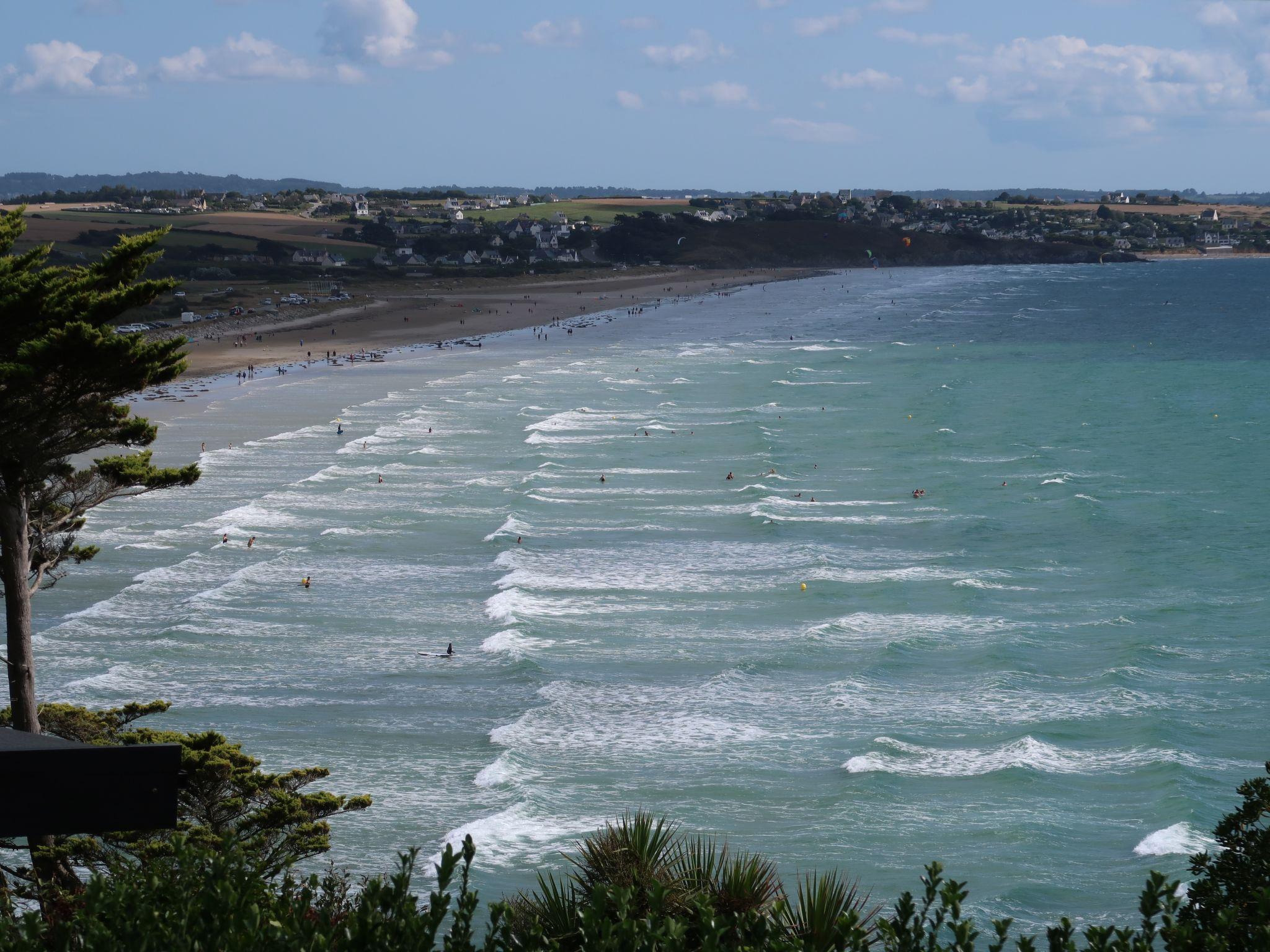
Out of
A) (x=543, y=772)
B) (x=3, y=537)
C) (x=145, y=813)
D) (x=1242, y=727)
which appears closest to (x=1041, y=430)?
(x=1242, y=727)

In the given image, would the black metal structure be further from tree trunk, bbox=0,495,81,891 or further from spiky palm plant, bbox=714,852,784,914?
tree trunk, bbox=0,495,81,891

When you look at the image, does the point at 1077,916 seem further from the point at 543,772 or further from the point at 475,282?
the point at 475,282

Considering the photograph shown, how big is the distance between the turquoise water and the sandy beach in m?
28.3

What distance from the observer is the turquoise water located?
22938 mm

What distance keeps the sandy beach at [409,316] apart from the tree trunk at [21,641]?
221 ft

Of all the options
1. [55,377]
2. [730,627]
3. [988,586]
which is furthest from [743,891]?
[988,586]

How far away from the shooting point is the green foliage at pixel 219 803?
596 inches

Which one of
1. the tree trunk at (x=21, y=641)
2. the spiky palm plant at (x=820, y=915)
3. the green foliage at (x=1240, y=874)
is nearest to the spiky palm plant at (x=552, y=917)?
the spiky palm plant at (x=820, y=915)

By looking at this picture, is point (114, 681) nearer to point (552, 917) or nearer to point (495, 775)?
point (495, 775)

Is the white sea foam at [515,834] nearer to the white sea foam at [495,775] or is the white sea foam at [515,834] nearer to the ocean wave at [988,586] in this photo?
the white sea foam at [495,775]

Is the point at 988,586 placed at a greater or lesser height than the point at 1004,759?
greater

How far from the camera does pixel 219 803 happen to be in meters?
16.0

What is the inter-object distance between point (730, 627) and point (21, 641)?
19.3 metres

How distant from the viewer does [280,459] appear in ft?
176
